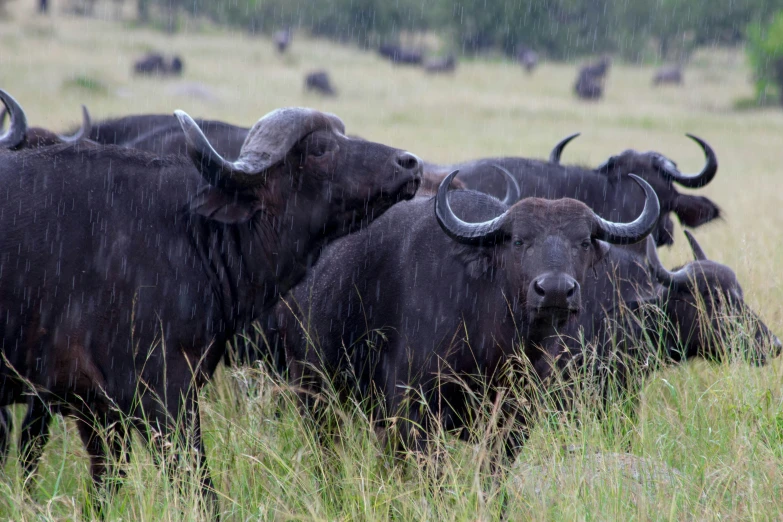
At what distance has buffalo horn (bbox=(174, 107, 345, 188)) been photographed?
14.0 ft

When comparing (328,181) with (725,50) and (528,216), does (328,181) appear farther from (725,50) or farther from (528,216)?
(725,50)

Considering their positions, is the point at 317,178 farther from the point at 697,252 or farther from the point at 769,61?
the point at 769,61

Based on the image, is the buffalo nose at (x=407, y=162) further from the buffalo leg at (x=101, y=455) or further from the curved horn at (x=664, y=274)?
the curved horn at (x=664, y=274)

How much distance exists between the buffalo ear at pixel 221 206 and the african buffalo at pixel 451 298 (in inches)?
39.5

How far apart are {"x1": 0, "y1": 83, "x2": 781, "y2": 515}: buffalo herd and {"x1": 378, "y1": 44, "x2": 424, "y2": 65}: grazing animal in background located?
50017 millimetres

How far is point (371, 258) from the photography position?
17.8ft

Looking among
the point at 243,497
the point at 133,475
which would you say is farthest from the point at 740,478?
the point at 133,475

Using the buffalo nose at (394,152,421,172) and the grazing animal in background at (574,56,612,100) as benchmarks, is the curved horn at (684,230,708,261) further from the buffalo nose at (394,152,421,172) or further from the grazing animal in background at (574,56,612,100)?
the grazing animal in background at (574,56,612,100)

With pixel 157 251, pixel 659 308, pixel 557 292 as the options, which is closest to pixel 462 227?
pixel 557 292

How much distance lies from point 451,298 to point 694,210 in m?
4.48

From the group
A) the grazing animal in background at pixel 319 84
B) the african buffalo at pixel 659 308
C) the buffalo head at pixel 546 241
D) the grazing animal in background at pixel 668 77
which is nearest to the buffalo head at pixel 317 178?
the buffalo head at pixel 546 241

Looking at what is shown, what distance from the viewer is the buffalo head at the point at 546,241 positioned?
437 centimetres

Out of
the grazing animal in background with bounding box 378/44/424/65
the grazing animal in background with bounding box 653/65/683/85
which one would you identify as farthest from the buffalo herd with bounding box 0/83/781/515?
the grazing animal in background with bounding box 378/44/424/65

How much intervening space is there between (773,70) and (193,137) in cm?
4698
